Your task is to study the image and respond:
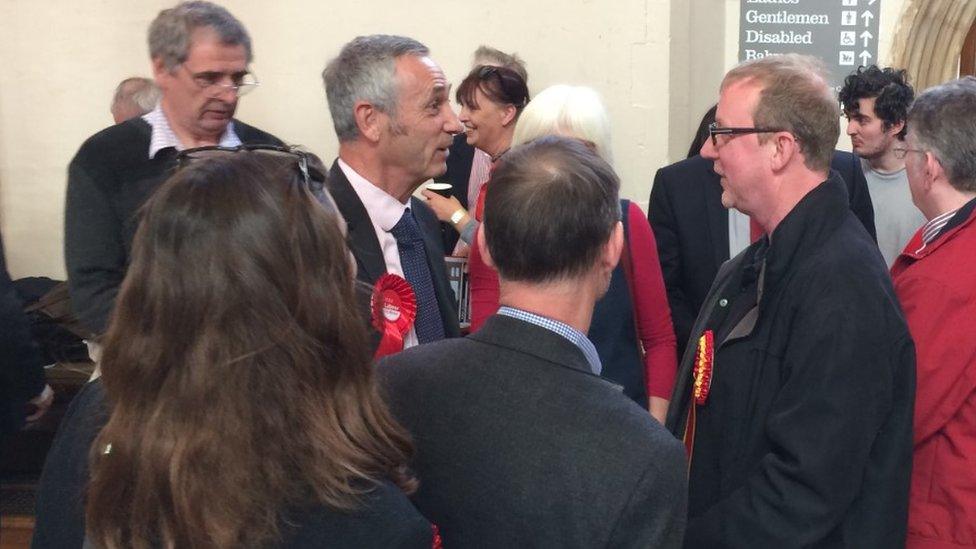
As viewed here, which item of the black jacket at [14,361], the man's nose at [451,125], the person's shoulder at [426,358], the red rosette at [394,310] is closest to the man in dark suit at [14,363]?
the black jacket at [14,361]

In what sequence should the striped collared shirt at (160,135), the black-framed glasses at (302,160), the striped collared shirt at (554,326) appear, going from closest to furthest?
the black-framed glasses at (302,160) < the striped collared shirt at (554,326) < the striped collared shirt at (160,135)

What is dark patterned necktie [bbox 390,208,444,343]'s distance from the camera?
2270 mm

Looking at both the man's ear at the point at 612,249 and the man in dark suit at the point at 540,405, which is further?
the man's ear at the point at 612,249

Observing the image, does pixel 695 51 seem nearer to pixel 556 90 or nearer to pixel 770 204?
pixel 556 90

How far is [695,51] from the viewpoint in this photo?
5.27 meters

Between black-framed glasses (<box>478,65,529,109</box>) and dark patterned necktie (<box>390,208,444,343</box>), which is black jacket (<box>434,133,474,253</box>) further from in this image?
dark patterned necktie (<box>390,208,444,343</box>)

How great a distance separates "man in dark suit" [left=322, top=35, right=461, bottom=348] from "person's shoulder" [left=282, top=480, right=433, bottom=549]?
99 centimetres

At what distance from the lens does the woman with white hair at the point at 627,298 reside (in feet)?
8.71

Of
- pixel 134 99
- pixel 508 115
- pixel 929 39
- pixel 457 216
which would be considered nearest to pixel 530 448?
pixel 457 216

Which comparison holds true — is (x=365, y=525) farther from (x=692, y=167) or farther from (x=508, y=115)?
(x=508, y=115)

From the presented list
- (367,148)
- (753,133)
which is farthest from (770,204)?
(367,148)

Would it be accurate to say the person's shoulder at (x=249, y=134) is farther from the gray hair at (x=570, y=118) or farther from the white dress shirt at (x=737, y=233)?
the white dress shirt at (x=737, y=233)

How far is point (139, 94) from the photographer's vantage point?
444cm

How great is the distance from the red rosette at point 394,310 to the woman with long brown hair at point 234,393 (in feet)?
2.77
